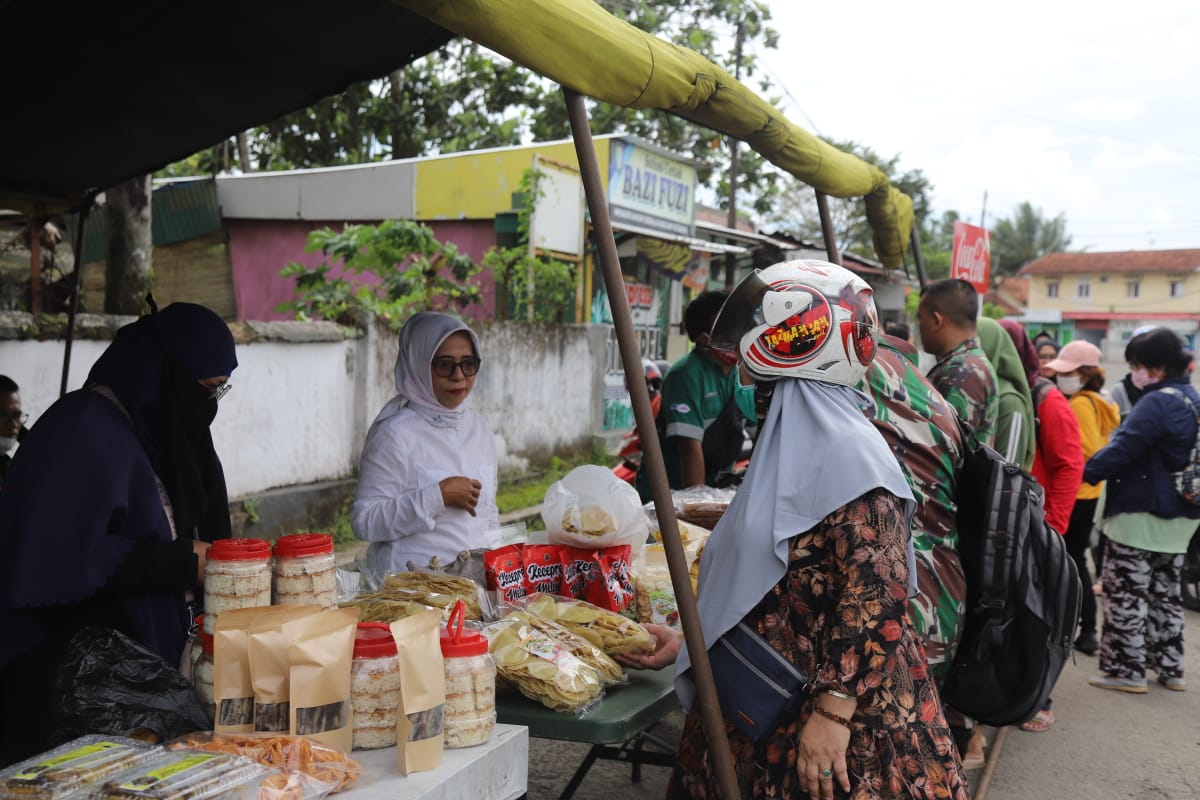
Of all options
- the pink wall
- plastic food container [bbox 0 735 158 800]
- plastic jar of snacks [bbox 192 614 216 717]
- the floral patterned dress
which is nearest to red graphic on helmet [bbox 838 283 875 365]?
the floral patterned dress

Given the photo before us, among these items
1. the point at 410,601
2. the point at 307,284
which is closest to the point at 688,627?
the point at 410,601

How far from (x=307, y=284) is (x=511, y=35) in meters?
9.10

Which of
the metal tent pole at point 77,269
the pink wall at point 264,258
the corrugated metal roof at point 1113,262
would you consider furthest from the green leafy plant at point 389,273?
the corrugated metal roof at point 1113,262

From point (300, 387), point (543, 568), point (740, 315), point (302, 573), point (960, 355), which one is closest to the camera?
point (302, 573)

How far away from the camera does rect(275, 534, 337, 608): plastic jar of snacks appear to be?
2039mm

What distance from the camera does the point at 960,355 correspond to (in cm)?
385

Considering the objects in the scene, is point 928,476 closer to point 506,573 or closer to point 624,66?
point 506,573

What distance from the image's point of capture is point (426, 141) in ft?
55.5

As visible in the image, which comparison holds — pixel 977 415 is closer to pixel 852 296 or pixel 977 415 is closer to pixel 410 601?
pixel 852 296

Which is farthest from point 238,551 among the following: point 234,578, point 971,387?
point 971,387

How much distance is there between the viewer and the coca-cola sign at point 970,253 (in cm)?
943

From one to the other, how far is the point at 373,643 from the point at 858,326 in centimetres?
121

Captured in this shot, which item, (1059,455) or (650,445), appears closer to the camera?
(650,445)

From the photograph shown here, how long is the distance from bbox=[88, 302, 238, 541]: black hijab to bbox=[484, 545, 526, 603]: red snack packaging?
2.62 ft
